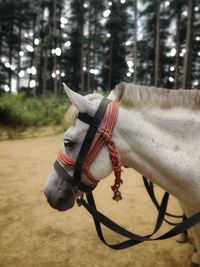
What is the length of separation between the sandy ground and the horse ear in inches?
89.8

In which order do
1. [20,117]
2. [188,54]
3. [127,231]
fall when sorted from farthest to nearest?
→ 1. [188,54]
2. [20,117]
3. [127,231]

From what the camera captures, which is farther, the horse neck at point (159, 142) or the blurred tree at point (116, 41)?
the blurred tree at point (116, 41)

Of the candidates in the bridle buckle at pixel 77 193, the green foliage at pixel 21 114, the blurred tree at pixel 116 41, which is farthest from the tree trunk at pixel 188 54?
the bridle buckle at pixel 77 193

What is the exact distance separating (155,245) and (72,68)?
29.0 meters

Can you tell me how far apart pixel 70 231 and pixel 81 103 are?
2908 millimetres

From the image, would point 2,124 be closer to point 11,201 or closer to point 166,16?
point 11,201

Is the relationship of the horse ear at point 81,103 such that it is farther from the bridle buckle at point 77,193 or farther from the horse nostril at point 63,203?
the horse nostril at point 63,203

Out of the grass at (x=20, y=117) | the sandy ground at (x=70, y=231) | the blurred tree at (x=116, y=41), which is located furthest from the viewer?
the blurred tree at (x=116, y=41)

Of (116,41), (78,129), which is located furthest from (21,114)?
(116,41)

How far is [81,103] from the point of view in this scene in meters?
1.93

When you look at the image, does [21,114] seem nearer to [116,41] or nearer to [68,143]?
[68,143]

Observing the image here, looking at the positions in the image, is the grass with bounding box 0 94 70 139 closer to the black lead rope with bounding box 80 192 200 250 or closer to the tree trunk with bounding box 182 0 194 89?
the tree trunk with bounding box 182 0 194 89

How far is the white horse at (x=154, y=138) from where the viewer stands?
76.4 inches

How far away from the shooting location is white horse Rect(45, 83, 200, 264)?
1939 mm
